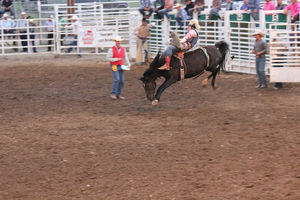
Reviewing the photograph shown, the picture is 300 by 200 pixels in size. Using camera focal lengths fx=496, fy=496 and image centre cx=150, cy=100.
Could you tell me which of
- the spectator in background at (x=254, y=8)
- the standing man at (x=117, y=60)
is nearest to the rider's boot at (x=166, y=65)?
the standing man at (x=117, y=60)

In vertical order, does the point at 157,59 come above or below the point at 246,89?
above

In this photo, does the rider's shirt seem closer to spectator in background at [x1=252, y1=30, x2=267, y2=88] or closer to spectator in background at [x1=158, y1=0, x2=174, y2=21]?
spectator in background at [x1=252, y1=30, x2=267, y2=88]

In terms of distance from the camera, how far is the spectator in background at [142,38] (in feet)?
58.9

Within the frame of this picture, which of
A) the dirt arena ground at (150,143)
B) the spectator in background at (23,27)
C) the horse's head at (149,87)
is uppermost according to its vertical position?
the spectator in background at (23,27)

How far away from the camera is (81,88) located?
13.4 meters

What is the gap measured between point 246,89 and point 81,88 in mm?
4374

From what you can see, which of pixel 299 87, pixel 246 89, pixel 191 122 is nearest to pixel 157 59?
pixel 191 122

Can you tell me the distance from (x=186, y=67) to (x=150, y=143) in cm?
381

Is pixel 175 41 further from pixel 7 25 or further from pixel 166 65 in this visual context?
pixel 7 25

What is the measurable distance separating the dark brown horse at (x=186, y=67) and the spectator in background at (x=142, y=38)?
5.94 meters

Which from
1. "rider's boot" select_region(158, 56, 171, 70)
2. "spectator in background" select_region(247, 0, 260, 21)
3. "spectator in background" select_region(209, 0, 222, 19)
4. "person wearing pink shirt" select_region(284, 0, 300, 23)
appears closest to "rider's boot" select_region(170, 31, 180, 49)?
"rider's boot" select_region(158, 56, 171, 70)

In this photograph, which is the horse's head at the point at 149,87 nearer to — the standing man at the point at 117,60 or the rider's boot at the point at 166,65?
the rider's boot at the point at 166,65

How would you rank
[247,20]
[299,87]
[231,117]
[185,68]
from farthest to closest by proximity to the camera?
[247,20] < [299,87] < [185,68] < [231,117]

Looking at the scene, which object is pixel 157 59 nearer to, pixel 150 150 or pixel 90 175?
pixel 150 150
